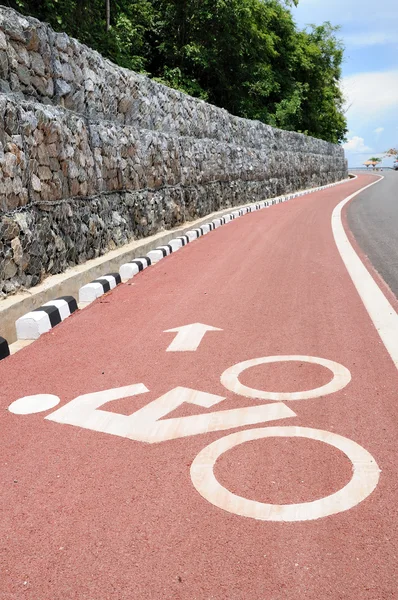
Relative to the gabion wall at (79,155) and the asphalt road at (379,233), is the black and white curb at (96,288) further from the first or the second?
the asphalt road at (379,233)

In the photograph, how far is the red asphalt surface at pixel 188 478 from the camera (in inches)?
83.0

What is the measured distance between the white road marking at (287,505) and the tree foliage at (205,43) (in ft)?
62.1

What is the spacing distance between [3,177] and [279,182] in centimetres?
2139

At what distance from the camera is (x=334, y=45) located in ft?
156

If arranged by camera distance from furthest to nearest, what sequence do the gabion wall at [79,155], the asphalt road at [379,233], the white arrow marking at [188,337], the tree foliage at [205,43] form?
the tree foliage at [205,43] < the asphalt road at [379,233] < the gabion wall at [79,155] < the white arrow marking at [188,337]

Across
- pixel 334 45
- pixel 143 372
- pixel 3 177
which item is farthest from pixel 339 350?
pixel 334 45

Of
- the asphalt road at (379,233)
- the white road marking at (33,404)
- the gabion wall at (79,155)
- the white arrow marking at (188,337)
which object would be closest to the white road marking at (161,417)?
the white road marking at (33,404)

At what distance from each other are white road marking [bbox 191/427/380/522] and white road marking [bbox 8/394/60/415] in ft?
3.94

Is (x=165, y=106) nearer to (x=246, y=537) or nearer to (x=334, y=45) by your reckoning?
(x=246, y=537)

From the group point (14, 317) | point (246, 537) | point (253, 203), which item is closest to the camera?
point (246, 537)

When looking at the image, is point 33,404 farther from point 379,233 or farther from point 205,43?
point 205,43

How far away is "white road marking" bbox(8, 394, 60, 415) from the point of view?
12.0ft

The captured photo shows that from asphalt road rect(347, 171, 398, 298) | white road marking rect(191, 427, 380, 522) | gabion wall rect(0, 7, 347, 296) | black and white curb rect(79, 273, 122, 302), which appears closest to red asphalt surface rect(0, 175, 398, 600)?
white road marking rect(191, 427, 380, 522)

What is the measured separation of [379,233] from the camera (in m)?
12.1
